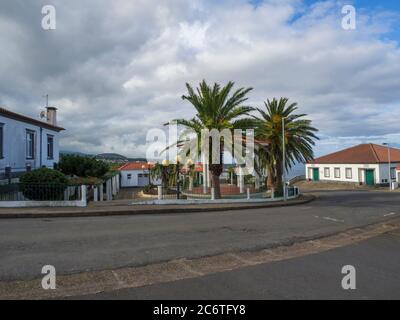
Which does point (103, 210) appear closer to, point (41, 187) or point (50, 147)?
point (41, 187)

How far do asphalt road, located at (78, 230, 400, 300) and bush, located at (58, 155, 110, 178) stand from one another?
2386cm

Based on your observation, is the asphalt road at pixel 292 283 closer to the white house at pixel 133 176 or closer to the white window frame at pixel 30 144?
the white window frame at pixel 30 144

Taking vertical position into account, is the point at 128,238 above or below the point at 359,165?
below

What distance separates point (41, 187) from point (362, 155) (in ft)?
151

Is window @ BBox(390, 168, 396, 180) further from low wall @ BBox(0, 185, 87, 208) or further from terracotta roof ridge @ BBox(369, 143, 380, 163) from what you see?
low wall @ BBox(0, 185, 87, 208)

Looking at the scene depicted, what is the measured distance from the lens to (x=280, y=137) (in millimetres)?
27047

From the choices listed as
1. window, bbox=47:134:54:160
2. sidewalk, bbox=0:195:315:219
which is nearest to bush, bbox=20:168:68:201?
sidewalk, bbox=0:195:315:219

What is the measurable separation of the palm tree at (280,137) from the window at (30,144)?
1543cm

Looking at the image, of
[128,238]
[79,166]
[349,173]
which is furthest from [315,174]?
[128,238]

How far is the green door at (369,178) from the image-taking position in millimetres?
48131

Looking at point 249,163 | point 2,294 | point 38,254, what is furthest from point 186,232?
point 249,163

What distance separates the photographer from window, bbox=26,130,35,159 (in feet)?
73.2

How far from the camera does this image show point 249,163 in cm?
2334
